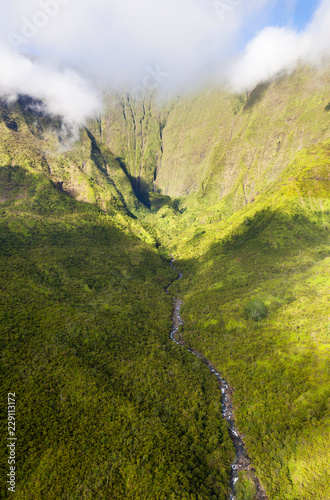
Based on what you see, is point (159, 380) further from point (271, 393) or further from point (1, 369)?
point (1, 369)

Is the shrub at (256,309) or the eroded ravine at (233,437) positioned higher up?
the shrub at (256,309)

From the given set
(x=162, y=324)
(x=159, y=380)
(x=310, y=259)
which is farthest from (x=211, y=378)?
(x=310, y=259)

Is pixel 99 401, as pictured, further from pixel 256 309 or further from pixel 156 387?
pixel 256 309

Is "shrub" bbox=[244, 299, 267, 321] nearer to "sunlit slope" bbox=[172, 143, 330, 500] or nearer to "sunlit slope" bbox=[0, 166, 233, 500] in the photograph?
"sunlit slope" bbox=[172, 143, 330, 500]

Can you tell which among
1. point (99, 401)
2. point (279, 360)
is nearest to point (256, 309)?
point (279, 360)

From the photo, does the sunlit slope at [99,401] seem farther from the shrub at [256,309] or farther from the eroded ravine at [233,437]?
the shrub at [256,309]

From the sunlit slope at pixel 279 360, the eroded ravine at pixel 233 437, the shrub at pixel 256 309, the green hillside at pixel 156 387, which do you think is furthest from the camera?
the shrub at pixel 256 309

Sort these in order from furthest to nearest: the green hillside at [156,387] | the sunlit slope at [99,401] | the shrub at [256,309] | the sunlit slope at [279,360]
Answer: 1. the shrub at [256,309]
2. the sunlit slope at [279,360]
3. the green hillside at [156,387]
4. the sunlit slope at [99,401]

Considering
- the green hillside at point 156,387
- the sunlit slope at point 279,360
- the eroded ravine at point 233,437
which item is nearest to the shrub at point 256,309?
the green hillside at point 156,387
